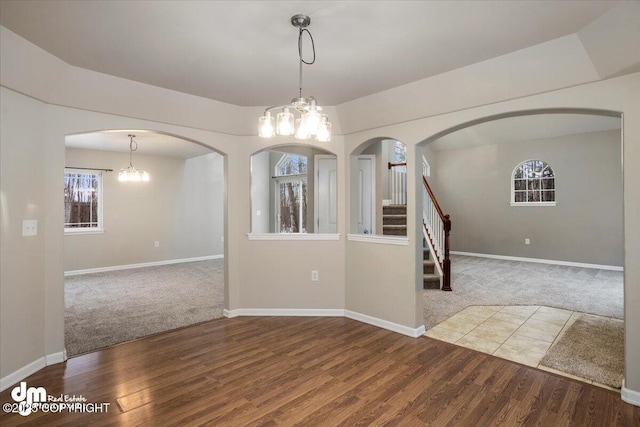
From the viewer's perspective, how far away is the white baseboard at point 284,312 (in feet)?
13.3

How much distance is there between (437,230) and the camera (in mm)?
5762

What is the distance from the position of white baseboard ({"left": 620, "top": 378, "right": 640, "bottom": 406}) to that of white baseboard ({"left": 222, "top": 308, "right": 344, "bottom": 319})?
101 inches

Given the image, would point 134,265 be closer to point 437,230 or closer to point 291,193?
point 291,193

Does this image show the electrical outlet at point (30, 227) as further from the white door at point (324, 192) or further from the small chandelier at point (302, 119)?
the white door at point (324, 192)

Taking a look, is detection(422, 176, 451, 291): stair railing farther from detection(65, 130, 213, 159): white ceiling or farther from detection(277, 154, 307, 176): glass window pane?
detection(65, 130, 213, 159): white ceiling

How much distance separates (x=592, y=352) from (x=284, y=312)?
10.3 feet

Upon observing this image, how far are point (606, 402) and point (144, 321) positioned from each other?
4.39 m

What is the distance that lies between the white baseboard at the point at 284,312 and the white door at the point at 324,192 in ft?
4.70

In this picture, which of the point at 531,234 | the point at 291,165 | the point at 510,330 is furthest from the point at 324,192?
the point at 531,234

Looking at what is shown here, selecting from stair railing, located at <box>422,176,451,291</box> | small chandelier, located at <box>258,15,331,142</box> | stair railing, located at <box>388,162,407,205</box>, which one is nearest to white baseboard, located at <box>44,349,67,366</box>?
small chandelier, located at <box>258,15,331,142</box>

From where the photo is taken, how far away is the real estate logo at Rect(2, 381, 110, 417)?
2.19 meters

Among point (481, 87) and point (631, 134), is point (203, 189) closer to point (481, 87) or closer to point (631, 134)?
point (481, 87)

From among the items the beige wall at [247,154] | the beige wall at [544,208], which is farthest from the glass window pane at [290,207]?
the beige wall at [247,154]

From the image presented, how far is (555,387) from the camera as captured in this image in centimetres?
245
